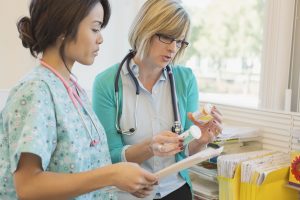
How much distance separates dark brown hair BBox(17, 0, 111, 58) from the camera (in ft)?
2.67

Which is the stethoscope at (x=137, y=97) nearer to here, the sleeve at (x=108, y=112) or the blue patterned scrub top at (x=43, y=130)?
the sleeve at (x=108, y=112)

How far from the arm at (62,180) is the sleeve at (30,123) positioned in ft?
0.07

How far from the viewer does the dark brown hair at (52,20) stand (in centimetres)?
81

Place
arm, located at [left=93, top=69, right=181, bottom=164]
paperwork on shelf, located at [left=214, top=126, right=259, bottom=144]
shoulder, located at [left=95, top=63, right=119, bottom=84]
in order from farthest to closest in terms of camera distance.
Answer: paperwork on shelf, located at [left=214, top=126, right=259, bottom=144] → shoulder, located at [left=95, top=63, right=119, bottom=84] → arm, located at [left=93, top=69, right=181, bottom=164]

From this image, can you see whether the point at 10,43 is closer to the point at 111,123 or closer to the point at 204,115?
the point at 111,123

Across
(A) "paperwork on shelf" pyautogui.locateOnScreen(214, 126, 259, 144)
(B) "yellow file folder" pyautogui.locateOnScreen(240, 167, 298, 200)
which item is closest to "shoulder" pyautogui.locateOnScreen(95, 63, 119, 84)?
(A) "paperwork on shelf" pyautogui.locateOnScreen(214, 126, 259, 144)

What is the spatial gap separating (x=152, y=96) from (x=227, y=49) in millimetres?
971

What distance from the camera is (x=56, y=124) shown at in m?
0.80

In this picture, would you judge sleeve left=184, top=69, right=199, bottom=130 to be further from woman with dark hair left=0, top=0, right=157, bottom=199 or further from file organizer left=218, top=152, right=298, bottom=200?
woman with dark hair left=0, top=0, right=157, bottom=199

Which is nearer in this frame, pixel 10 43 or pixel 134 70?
pixel 134 70

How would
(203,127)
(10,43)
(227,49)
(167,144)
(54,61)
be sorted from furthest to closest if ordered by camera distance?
(227,49), (10,43), (203,127), (167,144), (54,61)

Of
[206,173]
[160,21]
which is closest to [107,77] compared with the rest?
[160,21]

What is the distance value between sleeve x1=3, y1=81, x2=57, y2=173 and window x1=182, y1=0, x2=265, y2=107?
1318mm

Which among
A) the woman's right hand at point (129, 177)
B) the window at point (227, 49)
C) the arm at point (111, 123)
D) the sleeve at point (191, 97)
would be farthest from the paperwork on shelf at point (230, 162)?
the woman's right hand at point (129, 177)
